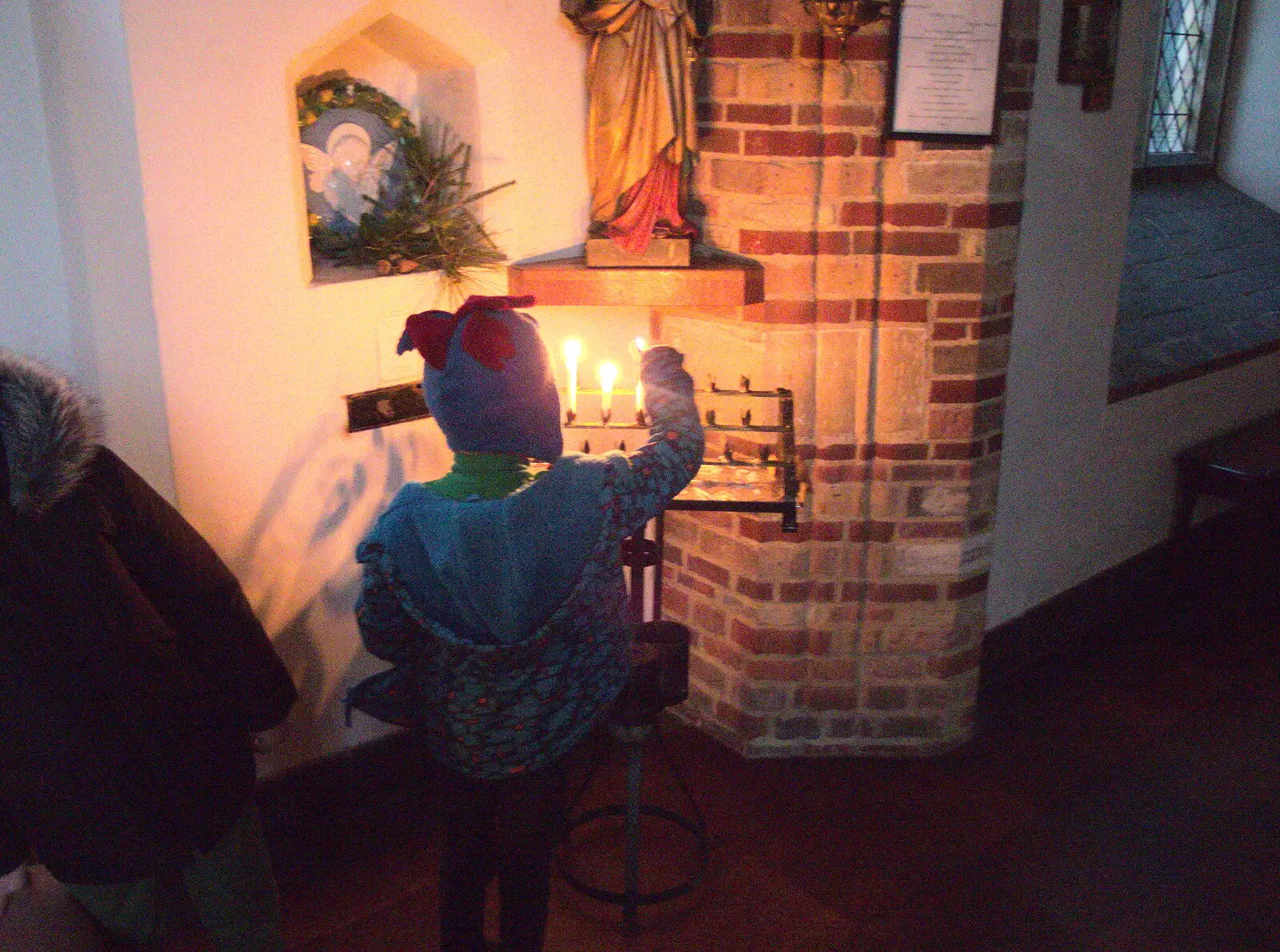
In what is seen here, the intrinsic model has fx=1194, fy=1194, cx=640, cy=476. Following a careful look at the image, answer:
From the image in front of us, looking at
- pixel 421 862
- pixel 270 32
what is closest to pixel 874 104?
Answer: pixel 270 32

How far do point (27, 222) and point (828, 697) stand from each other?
2473mm

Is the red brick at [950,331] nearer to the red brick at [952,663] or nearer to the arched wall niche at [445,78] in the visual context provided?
the red brick at [952,663]

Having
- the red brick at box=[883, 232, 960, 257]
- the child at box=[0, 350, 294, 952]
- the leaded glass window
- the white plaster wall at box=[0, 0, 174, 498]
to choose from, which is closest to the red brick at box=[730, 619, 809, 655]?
the red brick at box=[883, 232, 960, 257]

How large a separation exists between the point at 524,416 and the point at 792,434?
987 millimetres

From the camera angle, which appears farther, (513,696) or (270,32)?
(270,32)

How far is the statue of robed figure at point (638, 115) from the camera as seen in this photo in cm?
300

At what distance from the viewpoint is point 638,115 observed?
308 cm

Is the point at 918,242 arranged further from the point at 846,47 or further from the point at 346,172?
the point at 346,172

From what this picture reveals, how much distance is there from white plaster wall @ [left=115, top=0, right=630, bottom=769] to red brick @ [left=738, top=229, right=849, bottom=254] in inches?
21.1

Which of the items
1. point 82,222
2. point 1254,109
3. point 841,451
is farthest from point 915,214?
point 1254,109

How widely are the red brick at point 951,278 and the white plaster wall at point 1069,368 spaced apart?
A: 422 millimetres

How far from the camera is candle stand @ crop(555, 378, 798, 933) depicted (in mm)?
2686

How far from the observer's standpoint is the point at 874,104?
310 centimetres

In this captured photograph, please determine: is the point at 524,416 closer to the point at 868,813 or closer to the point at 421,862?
the point at 421,862
